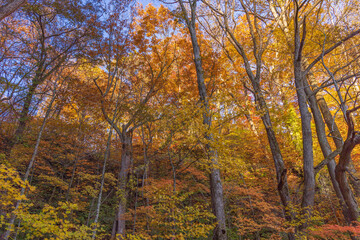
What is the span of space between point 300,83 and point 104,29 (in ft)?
26.7

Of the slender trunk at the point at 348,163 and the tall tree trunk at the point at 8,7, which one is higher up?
the tall tree trunk at the point at 8,7

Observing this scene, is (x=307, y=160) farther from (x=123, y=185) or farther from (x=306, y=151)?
(x=123, y=185)

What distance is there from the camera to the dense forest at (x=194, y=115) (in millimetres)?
4641

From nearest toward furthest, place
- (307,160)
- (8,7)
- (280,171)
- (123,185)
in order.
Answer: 1. (8,7)
2. (307,160)
3. (280,171)
4. (123,185)

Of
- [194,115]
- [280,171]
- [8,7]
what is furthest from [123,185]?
[8,7]

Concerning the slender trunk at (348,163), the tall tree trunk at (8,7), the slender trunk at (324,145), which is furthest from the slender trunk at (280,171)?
the tall tree trunk at (8,7)

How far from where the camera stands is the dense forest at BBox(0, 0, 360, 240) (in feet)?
15.2

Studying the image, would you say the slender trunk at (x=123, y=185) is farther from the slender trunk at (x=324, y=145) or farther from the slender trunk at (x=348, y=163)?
the slender trunk at (x=324, y=145)

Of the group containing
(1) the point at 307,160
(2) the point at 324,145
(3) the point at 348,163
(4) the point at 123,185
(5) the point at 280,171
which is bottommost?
(3) the point at 348,163

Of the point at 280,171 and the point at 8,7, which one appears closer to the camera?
the point at 8,7

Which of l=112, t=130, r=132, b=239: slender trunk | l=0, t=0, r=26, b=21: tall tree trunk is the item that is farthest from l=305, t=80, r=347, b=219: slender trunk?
l=0, t=0, r=26, b=21: tall tree trunk

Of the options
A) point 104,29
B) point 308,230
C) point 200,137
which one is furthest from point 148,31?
point 308,230

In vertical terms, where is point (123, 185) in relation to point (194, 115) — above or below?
below

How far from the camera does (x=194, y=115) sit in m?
5.01
